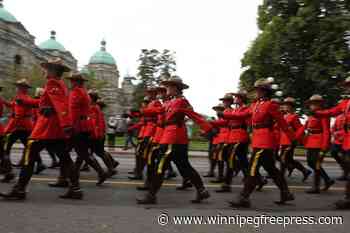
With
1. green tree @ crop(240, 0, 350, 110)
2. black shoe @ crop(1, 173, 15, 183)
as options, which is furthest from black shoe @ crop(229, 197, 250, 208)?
green tree @ crop(240, 0, 350, 110)

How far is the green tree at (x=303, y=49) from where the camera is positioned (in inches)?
804

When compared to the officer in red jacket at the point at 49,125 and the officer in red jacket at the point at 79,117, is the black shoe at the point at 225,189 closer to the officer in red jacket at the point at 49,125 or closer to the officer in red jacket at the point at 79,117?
the officer in red jacket at the point at 79,117

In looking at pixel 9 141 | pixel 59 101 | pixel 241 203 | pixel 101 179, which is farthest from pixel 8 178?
pixel 241 203

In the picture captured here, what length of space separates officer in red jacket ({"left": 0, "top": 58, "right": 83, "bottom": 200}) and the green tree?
16169mm

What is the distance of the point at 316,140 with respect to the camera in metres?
8.76

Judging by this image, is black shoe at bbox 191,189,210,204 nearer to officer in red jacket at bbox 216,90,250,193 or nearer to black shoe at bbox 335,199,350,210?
officer in red jacket at bbox 216,90,250,193

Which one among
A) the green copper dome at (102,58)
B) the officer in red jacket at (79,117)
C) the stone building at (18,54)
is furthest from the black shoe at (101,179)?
the green copper dome at (102,58)

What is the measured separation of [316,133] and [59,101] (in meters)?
5.04

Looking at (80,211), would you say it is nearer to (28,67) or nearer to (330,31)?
(330,31)

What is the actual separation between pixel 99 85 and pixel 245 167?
38.7m

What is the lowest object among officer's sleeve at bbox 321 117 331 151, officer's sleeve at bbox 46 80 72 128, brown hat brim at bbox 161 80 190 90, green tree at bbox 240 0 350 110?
officer's sleeve at bbox 321 117 331 151

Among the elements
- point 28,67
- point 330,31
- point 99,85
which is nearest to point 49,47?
point 28,67

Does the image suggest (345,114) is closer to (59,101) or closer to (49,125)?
(59,101)

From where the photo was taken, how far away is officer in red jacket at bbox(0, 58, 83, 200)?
6379 millimetres
